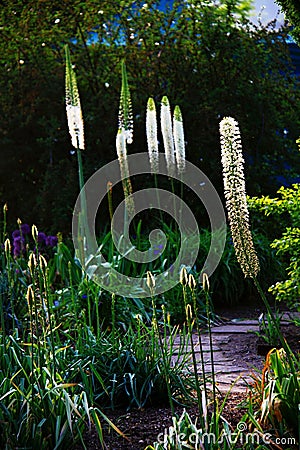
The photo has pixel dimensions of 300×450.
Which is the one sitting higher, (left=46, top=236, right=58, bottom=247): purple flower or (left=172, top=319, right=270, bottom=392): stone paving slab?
(left=46, top=236, right=58, bottom=247): purple flower

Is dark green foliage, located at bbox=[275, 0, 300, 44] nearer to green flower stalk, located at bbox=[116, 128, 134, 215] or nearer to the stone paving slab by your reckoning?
the stone paving slab

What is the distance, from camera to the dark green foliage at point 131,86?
7.64m

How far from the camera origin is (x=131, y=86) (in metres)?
7.83

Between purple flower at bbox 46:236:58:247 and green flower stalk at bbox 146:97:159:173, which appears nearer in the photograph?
green flower stalk at bbox 146:97:159:173

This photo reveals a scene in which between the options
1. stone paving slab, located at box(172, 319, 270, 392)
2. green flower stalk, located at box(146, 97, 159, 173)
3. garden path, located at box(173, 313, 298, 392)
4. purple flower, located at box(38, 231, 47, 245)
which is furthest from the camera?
purple flower, located at box(38, 231, 47, 245)

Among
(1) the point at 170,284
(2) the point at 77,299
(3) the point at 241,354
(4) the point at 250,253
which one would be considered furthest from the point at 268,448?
(1) the point at 170,284

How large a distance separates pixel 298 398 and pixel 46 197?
19.1ft

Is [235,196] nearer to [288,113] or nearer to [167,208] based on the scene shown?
[167,208]

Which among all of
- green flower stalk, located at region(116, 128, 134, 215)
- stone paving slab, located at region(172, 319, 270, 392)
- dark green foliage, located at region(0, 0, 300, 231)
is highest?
dark green foliage, located at region(0, 0, 300, 231)

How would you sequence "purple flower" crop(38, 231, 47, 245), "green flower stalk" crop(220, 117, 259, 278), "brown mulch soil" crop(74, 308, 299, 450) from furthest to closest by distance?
"purple flower" crop(38, 231, 47, 245) → "brown mulch soil" crop(74, 308, 299, 450) → "green flower stalk" crop(220, 117, 259, 278)

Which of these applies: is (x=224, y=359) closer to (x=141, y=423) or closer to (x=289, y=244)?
(x=289, y=244)

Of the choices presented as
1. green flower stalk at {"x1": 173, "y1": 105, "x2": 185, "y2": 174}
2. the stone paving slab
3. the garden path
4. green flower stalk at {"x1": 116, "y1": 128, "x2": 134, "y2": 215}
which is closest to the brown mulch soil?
the stone paving slab

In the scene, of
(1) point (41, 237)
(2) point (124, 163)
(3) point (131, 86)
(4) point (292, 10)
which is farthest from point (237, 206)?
(3) point (131, 86)

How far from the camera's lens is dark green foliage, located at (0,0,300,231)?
25.1ft
